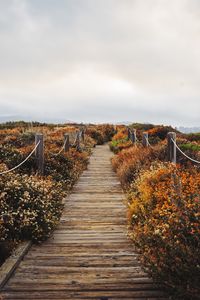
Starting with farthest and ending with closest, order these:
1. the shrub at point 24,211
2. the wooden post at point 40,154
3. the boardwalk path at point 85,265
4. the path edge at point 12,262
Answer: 1. the wooden post at point 40,154
2. the shrub at point 24,211
3. the path edge at point 12,262
4. the boardwalk path at point 85,265

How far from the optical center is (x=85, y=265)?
20.1 ft

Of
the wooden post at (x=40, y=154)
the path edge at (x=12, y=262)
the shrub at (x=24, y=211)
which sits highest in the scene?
the wooden post at (x=40, y=154)

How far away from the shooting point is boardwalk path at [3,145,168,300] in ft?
16.8

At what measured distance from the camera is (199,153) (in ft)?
40.2

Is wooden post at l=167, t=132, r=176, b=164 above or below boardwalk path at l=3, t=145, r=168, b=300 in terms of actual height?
above

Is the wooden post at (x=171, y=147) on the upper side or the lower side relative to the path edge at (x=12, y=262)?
upper

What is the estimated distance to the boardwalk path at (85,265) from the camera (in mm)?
5129

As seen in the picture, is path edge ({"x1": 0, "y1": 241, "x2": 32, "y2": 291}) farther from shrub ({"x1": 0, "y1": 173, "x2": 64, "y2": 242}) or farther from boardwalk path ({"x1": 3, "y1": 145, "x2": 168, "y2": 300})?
shrub ({"x1": 0, "y1": 173, "x2": 64, "y2": 242})

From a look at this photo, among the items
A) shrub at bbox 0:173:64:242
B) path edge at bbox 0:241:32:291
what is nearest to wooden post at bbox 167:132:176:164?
shrub at bbox 0:173:64:242

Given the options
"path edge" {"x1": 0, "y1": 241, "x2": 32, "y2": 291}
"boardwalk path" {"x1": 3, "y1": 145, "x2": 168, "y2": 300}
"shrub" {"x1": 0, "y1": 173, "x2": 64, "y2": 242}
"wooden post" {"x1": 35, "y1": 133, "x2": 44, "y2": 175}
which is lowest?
"boardwalk path" {"x1": 3, "y1": 145, "x2": 168, "y2": 300}

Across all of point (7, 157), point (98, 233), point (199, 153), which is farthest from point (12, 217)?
point (199, 153)

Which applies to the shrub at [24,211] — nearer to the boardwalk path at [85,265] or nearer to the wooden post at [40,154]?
the boardwalk path at [85,265]

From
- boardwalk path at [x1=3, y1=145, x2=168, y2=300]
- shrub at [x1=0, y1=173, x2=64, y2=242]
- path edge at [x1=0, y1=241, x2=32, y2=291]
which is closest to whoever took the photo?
boardwalk path at [x1=3, y1=145, x2=168, y2=300]

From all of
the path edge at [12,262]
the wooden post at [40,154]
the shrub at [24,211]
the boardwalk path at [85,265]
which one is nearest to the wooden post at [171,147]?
the boardwalk path at [85,265]
